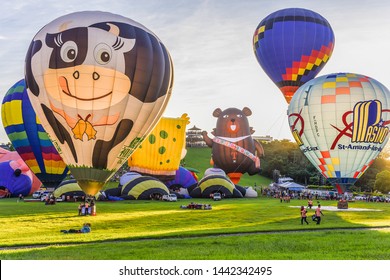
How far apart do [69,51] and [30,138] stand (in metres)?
13.3

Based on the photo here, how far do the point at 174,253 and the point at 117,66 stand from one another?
11264 mm

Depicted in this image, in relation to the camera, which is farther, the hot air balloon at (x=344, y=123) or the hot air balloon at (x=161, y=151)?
the hot air balloon at (x=161, y=151)

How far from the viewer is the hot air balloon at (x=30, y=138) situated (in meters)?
32.9

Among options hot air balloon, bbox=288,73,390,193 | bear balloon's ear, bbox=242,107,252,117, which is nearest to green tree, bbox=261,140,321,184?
bear balloon's ear, bbox=242,107,252,117

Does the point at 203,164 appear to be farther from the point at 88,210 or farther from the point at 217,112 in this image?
the point at 88,210

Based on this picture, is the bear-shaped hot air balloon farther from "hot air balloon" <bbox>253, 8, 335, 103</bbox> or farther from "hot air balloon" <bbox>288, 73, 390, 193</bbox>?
"hot air balloon" <bbox>288, 73, 390, 193</bbox>

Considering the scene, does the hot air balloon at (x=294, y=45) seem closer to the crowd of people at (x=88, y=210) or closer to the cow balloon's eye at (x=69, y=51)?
the cow balloon's eye at (x=69, y=51)

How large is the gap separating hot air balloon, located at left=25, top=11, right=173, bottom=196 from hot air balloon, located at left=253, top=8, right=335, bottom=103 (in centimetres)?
1856

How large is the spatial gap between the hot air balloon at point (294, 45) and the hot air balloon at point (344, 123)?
1009 centimetres

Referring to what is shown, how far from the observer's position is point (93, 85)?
21203mm

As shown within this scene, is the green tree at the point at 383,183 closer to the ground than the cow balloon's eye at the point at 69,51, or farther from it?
closer to the ground

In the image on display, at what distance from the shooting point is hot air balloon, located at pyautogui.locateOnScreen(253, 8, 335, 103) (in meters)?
38.9

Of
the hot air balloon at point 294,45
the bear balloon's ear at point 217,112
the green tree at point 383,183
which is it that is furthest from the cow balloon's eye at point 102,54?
the green tree at point 383,183
